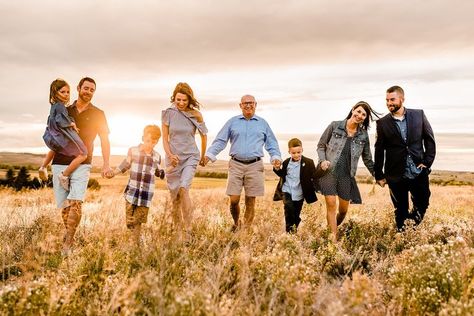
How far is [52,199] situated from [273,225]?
11106 millimetres

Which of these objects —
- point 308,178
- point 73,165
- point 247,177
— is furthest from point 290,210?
point 73,165

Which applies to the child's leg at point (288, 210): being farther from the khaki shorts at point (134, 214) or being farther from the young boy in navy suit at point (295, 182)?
the khaki shorts at point (134, 214)

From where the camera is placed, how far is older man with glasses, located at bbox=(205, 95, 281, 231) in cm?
854

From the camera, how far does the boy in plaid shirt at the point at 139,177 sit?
23.6 ft

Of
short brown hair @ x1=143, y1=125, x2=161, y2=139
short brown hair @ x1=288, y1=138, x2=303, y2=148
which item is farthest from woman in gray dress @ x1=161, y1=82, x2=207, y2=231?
short brown hair @ x1=288, y1=138, x2=303, y2=148

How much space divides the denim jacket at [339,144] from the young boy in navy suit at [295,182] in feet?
1.04

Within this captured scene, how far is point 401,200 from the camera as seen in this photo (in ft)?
Result: 26.9

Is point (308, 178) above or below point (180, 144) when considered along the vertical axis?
below

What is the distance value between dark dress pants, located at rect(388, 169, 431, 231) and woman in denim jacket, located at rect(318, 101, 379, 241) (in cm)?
71

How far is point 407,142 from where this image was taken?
7820 mm

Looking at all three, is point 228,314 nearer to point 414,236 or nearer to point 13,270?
point 13,270

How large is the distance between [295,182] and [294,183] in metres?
0.02

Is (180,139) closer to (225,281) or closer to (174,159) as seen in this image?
(174,159)

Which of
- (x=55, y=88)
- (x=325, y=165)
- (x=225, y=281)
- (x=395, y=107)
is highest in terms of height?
(x=55, y=88)
